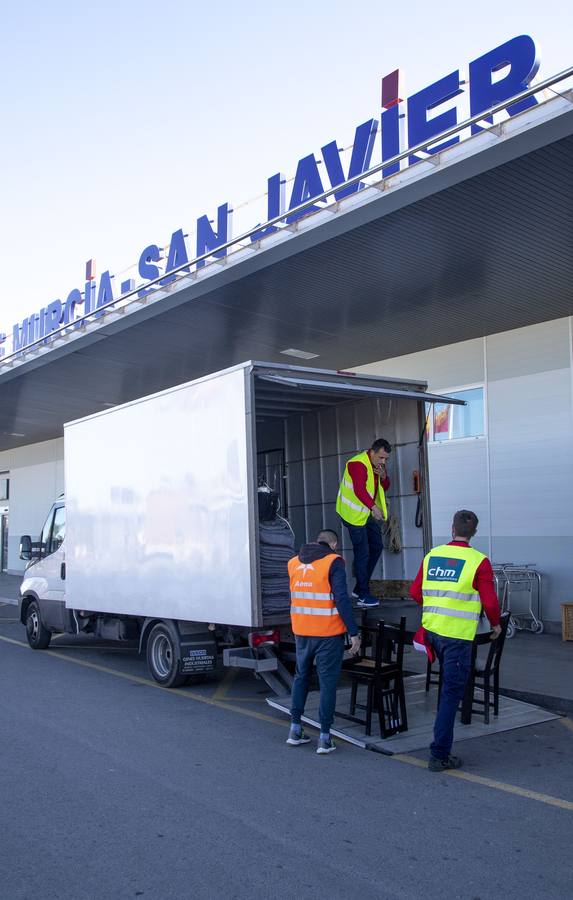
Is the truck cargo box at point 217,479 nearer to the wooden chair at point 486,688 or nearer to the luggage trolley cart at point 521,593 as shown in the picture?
the wooden chair at point 486,688

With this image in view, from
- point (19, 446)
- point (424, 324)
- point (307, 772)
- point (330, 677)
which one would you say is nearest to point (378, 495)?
point (330, 677)

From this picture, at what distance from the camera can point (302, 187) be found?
10.0 m

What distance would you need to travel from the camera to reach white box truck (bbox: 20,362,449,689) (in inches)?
302

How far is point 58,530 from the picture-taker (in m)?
11.7

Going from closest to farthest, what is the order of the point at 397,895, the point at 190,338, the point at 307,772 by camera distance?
the point at 397,895, the point at 307,772, the point at 190,338

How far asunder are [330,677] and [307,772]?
74 centimetres

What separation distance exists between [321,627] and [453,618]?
1071 mm

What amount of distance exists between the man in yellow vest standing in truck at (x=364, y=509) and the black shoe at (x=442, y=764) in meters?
2.93

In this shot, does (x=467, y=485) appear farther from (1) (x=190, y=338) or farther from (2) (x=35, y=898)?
(2) (x=35, y=898)

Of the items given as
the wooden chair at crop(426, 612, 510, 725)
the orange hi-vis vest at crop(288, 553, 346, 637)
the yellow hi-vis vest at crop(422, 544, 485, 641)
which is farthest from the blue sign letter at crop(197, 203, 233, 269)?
the yellow hi-vis vest at crop(422, 544, 485, 641)

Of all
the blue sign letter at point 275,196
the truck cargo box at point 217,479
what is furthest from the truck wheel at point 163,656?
the blue sign letter at point 275,196

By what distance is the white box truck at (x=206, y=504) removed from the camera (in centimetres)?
767

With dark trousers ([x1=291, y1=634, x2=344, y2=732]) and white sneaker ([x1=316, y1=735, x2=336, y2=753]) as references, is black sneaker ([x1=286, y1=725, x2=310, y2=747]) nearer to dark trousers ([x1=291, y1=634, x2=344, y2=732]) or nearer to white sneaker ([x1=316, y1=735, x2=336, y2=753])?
dark trousers ([x1=291, y1=634, x2=344, y2=732])

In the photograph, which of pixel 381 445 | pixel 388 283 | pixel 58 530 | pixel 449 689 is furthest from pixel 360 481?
pixel 58 530
